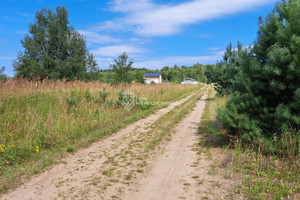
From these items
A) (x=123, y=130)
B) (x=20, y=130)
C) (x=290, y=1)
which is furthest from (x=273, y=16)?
(x=20, y=130)

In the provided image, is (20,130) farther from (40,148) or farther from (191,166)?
(191,166)

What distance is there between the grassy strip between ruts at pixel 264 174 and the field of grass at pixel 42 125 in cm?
373

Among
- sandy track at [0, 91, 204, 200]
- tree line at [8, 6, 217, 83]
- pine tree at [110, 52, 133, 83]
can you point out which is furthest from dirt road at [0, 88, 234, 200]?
tree line at [8, 6, 217, 83]

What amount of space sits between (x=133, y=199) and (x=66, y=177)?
147 cm

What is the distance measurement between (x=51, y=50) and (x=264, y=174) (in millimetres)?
24460

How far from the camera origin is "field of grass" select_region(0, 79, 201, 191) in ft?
13.6

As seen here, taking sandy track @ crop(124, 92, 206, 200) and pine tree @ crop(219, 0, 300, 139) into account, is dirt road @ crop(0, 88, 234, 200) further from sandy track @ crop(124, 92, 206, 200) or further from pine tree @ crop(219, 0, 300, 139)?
pine tree @ crop(219, 0, 300, 139)

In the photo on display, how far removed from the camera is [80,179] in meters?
3.48

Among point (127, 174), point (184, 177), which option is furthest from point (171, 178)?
point (127, 174)

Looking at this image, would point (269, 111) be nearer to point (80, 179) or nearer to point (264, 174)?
Result: point (264, 174)

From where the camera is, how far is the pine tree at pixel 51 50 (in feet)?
68.8

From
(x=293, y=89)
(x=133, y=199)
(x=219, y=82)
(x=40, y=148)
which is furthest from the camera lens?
(x=219, y=82)

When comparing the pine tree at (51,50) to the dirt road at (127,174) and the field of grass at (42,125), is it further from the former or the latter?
the dirt road at (127,174)

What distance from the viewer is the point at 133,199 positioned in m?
2.87
